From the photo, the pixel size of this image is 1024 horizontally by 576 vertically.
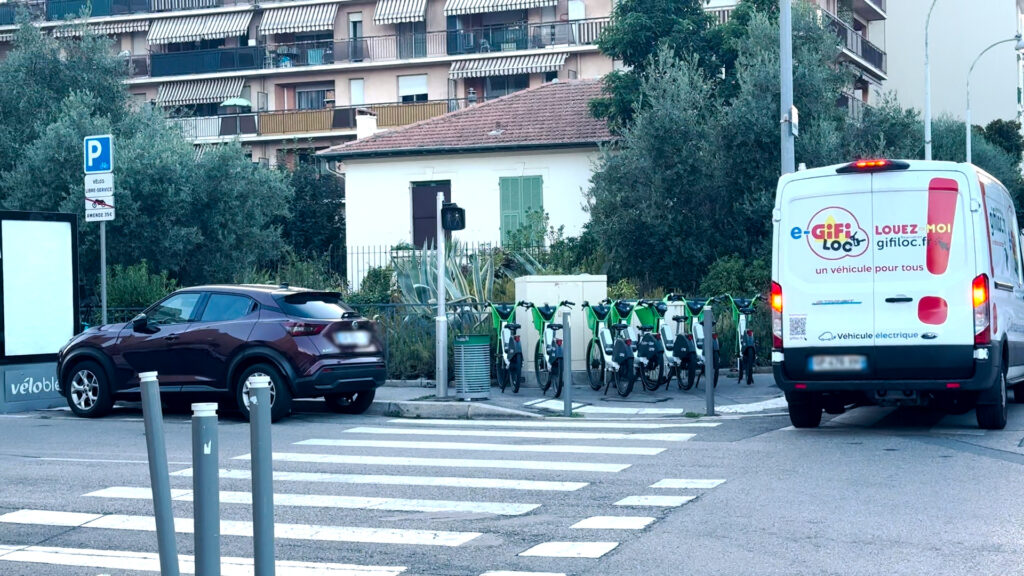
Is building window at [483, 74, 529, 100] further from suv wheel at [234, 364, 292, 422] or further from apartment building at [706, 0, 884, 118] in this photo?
suv wheel at [234, 364, 292, 422]

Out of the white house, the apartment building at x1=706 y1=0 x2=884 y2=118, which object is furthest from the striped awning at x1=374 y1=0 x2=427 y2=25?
the white house

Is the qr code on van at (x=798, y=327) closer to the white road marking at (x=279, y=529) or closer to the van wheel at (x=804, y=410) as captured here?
the van wheel at (x=804, y=410)

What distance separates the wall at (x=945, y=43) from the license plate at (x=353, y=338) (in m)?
46.8

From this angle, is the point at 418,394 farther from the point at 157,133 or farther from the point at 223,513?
the point at 157,133

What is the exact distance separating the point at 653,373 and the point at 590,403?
1472 mm

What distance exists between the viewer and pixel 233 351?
14.4 meters

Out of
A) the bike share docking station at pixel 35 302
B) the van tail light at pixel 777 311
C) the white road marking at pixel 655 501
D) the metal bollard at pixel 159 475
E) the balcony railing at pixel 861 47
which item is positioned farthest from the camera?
the balcony railing at pixel 861 47

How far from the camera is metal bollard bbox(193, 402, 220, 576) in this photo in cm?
520

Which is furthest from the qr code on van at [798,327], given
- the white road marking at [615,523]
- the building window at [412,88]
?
the building window at [412,88]

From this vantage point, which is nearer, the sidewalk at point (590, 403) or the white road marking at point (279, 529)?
the white road marking at point (279, 529)

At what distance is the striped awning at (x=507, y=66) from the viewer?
1891 inches

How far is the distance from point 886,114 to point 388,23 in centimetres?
2912

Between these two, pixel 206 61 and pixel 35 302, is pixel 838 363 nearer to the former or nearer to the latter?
pixel 35 302

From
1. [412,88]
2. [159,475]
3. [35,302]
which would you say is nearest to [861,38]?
[412,88]
